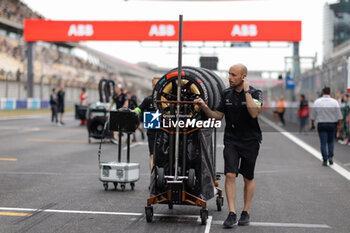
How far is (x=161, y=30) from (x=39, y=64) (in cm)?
2439

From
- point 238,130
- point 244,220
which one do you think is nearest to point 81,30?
point 238,130

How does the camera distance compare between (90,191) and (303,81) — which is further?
(303,81)

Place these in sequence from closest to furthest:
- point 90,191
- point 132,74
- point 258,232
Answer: point 258,232, point 90,191, point 132,74

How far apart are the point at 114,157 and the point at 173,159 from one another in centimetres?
661

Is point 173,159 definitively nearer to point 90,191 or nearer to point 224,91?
point 224,91

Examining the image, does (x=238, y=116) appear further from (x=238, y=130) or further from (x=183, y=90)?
(x=183, y=90)

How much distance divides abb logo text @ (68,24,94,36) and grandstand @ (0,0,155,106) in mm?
4644

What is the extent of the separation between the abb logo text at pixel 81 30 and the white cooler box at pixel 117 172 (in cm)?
2805

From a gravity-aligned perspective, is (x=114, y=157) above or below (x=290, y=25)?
below

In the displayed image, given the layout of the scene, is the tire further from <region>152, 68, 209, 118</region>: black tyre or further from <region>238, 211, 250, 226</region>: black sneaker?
<region>238, 211, 250, 226</region>: black sneaker

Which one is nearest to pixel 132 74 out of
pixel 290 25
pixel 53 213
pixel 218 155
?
pixel 290 25

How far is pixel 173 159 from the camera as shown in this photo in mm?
6523

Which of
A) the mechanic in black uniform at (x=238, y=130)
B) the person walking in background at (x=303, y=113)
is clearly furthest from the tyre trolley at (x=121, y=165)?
the person walking in background at (x=303, y=113)

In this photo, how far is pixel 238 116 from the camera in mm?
6289
